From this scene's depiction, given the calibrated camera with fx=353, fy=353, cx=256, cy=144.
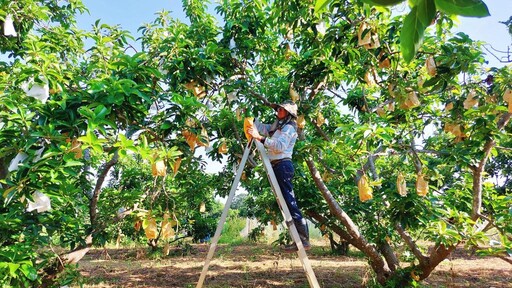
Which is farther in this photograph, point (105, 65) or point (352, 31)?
point (352, 31)

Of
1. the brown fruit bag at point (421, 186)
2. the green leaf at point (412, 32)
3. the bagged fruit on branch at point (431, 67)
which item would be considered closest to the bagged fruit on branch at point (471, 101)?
the bagged fruit on branch at point (431, 67)

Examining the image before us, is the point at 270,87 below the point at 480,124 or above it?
above

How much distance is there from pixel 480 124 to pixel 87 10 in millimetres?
4834

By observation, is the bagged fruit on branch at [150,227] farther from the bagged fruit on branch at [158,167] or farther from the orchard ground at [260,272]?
the orchard ground at [260,272]

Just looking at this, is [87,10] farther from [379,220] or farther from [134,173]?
[379,220]

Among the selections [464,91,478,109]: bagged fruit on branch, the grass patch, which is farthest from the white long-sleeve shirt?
the grass patch

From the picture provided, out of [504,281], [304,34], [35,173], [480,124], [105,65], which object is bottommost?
[504,281]

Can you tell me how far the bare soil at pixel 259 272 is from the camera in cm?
536

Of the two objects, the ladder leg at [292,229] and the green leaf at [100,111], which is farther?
the ladder leg at [292,229]

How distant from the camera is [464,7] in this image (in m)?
0.37

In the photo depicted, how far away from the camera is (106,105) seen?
7.40 ft

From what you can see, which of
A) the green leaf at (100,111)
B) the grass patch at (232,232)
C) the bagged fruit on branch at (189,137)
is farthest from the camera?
the grass patch at (232,232)

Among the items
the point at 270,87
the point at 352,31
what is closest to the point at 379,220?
the point at 270,87

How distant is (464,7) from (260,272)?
6181 millimetres
